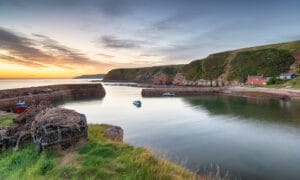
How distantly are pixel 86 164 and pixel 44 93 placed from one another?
6172 cm

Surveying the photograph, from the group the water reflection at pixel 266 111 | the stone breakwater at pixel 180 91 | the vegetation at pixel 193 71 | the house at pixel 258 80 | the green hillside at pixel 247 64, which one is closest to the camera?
the water reflection at pixel 266 111

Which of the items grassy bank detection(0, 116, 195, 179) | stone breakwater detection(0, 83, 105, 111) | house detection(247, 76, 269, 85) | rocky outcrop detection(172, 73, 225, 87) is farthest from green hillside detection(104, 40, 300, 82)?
grassy bank detection(0, 116, 195, 179)

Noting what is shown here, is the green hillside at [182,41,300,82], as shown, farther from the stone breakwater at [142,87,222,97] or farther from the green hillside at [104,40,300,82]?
the stone breakwater at [142,87,222,97]

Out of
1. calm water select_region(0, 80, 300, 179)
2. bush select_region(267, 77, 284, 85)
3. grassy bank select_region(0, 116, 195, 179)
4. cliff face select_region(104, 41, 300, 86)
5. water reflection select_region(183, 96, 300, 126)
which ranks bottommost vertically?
water reflection select_region(183, 96, 300, 126)

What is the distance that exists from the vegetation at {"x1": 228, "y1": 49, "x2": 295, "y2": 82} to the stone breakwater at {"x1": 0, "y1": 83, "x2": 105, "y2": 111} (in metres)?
84.0

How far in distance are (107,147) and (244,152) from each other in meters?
12.9

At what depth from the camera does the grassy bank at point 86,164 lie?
21.7 ft

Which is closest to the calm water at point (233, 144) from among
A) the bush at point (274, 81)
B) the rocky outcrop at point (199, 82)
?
the bush at point (274, 81)

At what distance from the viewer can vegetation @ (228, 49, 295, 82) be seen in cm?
9638

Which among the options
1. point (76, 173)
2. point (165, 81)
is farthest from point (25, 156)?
point (165, 81)

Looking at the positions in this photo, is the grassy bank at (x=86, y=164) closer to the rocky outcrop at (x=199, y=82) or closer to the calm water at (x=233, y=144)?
the calm water at (x=233, y=144)

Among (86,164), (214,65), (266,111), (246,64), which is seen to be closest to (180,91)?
(266,111)

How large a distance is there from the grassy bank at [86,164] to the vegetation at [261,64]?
105059 millimetres

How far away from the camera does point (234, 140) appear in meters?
19.1
